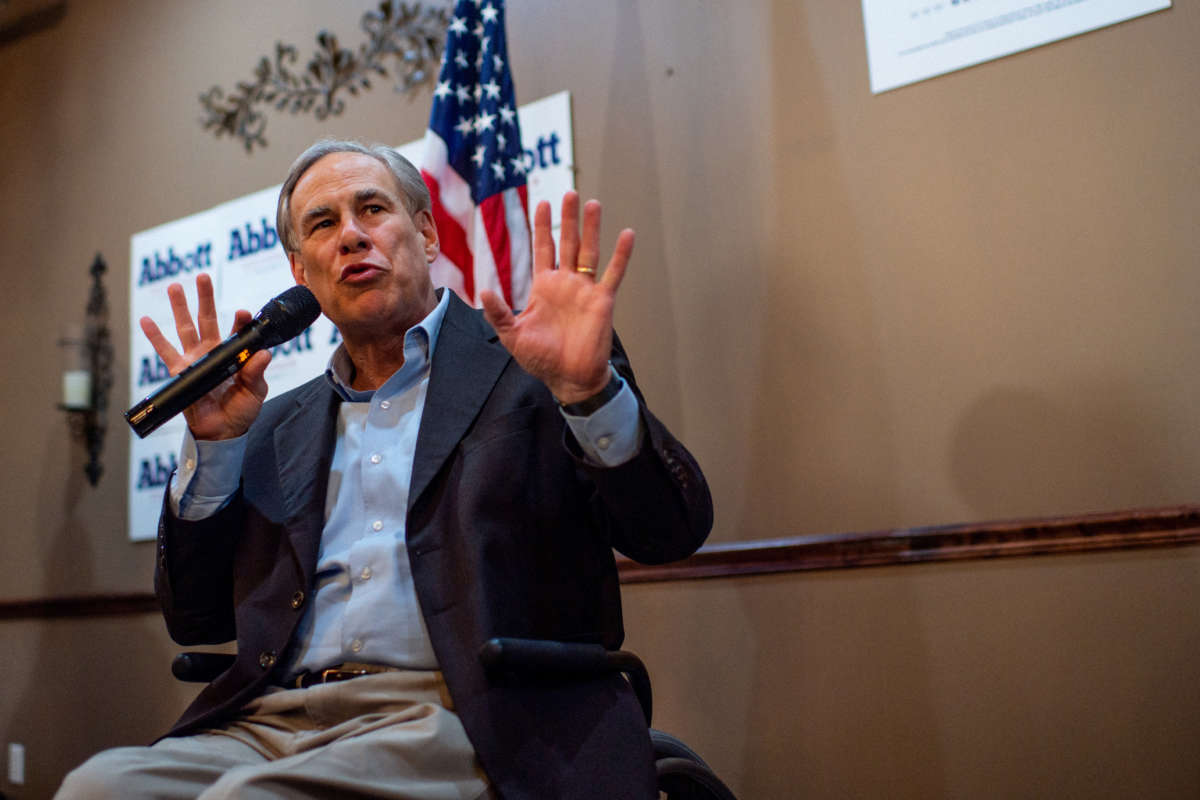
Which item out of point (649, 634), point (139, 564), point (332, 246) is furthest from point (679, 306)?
point (139, 564)

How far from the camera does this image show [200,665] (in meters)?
1.54

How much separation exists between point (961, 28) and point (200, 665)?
6.80 ft

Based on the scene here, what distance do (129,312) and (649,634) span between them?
8.15 feet

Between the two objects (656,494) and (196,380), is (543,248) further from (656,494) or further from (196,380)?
(196,380)

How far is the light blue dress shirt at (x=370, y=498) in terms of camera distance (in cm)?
137

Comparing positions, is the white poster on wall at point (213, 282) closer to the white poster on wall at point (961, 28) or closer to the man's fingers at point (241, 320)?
the white poster on wall at point (961, 28)

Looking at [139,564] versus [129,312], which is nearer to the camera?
[139,564]

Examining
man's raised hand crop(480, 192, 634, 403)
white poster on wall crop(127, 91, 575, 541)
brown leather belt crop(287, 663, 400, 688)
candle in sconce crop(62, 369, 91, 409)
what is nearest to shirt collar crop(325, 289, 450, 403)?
man's raised hand crop(480, 192, 634, 403)

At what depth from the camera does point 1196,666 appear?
6.12ft

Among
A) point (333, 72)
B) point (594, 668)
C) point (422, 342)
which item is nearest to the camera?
point (594, 668)

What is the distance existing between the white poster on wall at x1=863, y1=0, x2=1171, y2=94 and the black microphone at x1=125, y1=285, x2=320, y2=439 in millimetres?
1501

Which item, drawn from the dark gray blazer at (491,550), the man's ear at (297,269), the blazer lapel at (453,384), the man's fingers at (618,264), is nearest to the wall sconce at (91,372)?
the man's ear at (297,269)

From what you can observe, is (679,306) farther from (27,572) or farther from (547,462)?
(27,572)

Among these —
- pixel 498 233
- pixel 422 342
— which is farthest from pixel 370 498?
pixel 498 233
